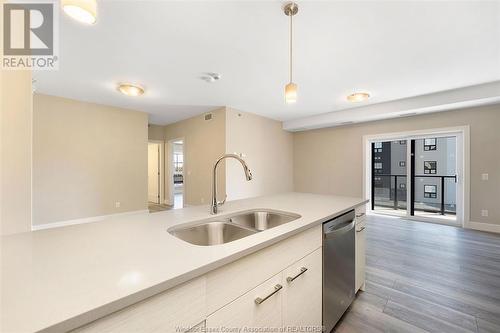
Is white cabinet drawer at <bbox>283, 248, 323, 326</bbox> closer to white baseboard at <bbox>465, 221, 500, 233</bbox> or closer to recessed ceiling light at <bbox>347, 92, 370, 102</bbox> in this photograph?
recessed ceiling light at <bbox>347, 92, 370, 102</bbox>

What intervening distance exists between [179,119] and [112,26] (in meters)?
3.96

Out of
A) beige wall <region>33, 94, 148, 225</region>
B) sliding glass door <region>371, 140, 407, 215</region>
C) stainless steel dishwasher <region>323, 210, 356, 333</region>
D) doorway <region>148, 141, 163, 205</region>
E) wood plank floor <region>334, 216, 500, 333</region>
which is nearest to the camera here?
stainless steel dishwasher <region>323, 210, 356, 333</region>

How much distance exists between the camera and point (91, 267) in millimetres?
667

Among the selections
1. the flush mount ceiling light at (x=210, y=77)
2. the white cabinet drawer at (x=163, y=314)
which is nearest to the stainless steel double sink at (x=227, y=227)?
the white cabinet drawer at (x=163, y=314)

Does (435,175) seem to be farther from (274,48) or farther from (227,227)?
(227,227)

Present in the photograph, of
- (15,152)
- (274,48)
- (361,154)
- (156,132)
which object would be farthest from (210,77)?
(156,132)

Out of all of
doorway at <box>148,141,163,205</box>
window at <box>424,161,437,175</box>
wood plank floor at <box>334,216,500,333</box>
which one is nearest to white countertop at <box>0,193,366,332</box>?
wood plank floor at <box>334,216,500,333</box>

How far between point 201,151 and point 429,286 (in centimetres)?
471

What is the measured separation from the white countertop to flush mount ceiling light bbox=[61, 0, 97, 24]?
3.72ft

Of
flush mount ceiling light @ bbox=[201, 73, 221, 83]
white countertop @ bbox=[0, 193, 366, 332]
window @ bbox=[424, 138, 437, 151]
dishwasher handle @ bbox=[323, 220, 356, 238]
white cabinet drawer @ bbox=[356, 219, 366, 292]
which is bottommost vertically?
white cabinet drawer @ bbox=[356, 219, 366, 292]

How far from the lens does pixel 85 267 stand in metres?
0.67

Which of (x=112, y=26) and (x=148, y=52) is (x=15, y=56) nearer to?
(x=112, y=26)

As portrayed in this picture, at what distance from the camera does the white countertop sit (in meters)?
0.47

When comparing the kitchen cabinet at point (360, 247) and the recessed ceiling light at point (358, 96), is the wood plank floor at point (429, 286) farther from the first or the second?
the recessed ceiling light at point (358, 96)
